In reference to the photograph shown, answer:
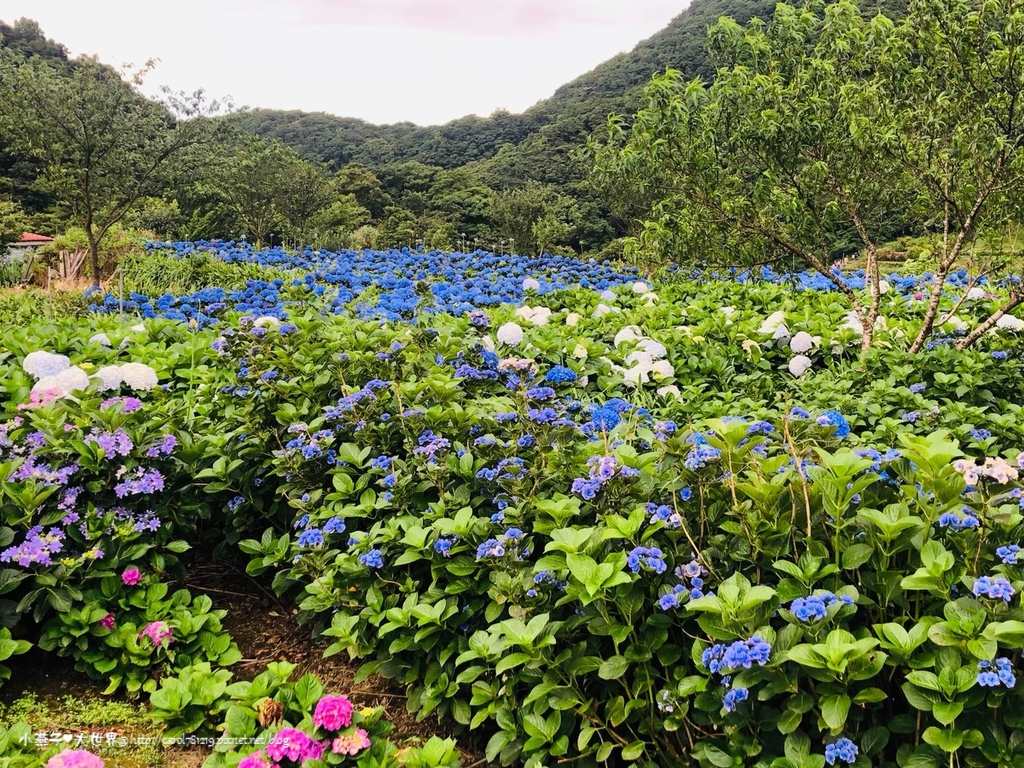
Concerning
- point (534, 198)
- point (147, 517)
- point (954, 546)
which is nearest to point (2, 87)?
point (147, 517)

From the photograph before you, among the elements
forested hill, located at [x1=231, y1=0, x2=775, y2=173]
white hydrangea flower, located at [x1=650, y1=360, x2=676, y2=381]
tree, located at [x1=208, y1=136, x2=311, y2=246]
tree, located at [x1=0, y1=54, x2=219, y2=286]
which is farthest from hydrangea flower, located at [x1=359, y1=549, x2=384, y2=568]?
forested hill, located at [x1=231, y1=0, x2=775, y2=173]

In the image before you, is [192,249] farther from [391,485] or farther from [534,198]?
[534,198]

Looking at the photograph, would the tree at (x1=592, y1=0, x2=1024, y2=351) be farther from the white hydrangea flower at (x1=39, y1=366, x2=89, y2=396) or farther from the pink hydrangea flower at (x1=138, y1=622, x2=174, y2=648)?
the pink hydrangea flower at (x1=138, y1=622, x2=174, y2=648)

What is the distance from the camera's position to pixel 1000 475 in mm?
1288

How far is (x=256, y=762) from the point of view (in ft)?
4.58

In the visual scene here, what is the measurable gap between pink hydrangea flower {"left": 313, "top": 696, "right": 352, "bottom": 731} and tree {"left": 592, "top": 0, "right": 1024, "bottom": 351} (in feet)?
11.8

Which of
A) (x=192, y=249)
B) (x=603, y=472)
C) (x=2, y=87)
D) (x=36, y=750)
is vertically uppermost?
(x=2, y=87)

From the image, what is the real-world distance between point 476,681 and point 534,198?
2130 centimetres

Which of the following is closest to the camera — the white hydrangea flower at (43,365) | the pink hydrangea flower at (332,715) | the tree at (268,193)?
the pink hydrangea flower at (332,715)

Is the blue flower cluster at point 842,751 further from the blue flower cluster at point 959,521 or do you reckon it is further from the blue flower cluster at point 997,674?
the blue flower cluster at point 959,521

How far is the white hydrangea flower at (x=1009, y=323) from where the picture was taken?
391 cm

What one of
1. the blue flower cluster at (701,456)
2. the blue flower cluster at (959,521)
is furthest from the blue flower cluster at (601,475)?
the blue flower cluster at (959,521)

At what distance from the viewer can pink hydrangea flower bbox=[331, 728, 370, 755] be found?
4.78ft

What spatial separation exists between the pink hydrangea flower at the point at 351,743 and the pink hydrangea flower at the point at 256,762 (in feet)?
0.44
